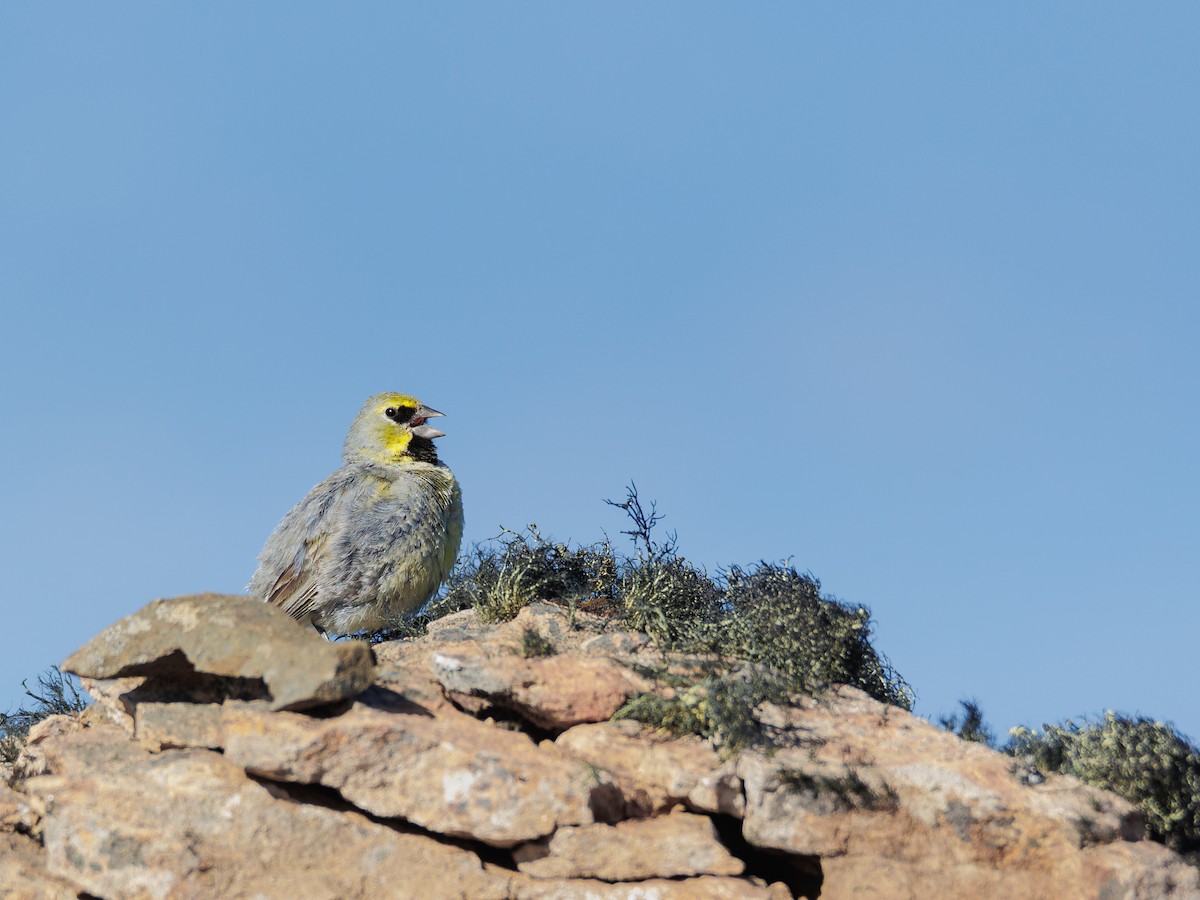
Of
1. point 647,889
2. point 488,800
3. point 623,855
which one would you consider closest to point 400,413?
point 488,800

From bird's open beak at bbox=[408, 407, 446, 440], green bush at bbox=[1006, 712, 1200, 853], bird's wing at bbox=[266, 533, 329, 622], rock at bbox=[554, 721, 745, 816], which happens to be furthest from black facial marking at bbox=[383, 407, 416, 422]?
green bush at bbox=[1006, 712, 1200, 853]

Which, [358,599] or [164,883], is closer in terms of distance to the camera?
[164,883]

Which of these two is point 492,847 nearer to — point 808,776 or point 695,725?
point 695,725

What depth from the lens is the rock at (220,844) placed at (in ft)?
24.7

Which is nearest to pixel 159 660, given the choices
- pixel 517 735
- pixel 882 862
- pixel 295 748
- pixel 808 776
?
pixel 295 748

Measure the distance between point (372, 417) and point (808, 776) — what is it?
7.08 metres

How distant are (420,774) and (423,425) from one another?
5.88 m

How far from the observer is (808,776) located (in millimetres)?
7676

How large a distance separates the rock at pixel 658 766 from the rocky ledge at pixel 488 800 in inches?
0.5

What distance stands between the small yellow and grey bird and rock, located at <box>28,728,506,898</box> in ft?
11.7

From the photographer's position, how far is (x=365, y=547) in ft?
38.0

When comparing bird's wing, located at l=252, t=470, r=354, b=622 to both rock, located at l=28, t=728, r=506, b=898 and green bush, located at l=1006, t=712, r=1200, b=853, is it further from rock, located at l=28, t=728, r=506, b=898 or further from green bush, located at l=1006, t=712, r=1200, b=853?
green bush, located at l=1006, t=712, r=1200, b=853

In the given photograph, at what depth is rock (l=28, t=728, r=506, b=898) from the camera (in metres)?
7.54

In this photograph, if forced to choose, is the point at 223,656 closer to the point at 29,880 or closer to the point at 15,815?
the point at 29,880
